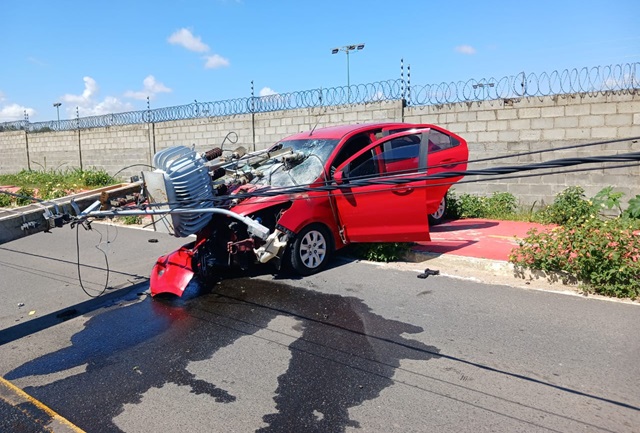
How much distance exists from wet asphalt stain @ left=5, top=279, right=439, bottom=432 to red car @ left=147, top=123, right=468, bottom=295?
510mm

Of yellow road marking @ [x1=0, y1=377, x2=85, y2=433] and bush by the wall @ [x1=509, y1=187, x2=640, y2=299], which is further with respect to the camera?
bush by the wall @ [x1=509, y1=187, x2=640, y2=299]

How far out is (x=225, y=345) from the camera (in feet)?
16.2

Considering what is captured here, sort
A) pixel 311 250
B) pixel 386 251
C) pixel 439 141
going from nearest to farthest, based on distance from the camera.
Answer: pixel 311 250 < pixel 386 251 < pixel 439 141

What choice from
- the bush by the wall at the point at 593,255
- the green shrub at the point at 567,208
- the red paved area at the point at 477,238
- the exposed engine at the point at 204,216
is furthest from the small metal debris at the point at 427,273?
the green shrub at the point at 567,208

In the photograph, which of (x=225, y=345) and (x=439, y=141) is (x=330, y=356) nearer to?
(x=225, y=345)

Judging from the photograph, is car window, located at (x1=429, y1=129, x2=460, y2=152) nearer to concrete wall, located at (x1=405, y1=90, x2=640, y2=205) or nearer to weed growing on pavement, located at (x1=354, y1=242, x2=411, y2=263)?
concrete wall, located at (x1=405, y1=90, x2=640, y2=205)

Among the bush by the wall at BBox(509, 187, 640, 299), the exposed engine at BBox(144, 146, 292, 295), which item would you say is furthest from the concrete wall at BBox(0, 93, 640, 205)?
the bush by the wall at BBox(509, 187, 640, 299)

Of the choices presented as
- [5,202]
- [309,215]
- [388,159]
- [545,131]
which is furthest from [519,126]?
[5,202]

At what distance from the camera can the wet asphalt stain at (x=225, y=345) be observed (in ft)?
12.5

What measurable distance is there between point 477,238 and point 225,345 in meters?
4.95

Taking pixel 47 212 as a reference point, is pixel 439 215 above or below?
below

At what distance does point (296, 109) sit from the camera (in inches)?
523

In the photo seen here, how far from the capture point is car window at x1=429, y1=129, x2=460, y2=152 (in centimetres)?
831

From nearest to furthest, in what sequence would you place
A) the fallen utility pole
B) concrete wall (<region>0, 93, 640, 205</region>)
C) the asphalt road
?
the asphalt road < the fallen utility pole < concrete wall (<region>0, 93, 640, 205</region>)
